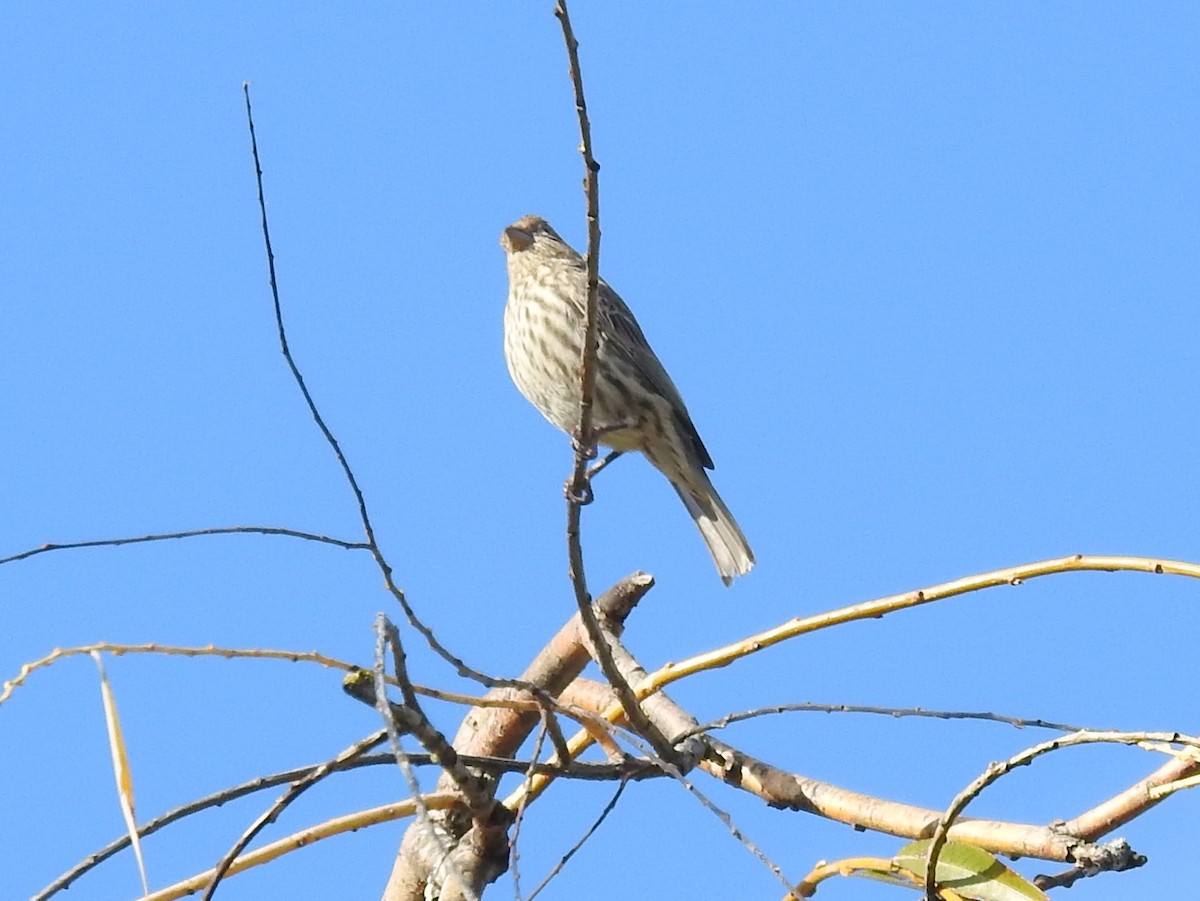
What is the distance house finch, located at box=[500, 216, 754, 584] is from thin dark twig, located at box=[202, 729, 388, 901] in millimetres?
3810

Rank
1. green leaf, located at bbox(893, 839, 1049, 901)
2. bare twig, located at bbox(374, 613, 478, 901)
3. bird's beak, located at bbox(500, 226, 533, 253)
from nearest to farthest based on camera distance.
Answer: bare twig, located at bbox(374, 613, 478, 901) → green leaf, located at bbox(893, 839, 1049, 901) → bird's beak, located at bbox(500, 226, 533, 253)

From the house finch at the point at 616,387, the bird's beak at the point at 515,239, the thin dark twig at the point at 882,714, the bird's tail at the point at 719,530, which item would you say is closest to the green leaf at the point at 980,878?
the thin dark twig at the point at 882,714

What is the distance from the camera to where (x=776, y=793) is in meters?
4.16

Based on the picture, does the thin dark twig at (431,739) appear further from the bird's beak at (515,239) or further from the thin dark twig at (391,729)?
the bird's beak at (515,239)

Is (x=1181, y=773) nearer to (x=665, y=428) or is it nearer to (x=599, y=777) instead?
(x=599, y=777)

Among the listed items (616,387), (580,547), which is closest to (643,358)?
(616,387)

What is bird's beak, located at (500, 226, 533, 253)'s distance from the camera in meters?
8.13

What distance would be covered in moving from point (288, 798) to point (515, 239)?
540 centimetres

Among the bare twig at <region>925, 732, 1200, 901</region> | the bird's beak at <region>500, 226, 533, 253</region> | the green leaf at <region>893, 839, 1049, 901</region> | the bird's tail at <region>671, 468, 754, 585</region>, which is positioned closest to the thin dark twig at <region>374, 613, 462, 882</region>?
the bare twig at <region>925, 732, 1200, 901</region>

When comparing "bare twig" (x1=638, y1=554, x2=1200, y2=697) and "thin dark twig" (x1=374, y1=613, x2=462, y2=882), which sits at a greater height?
"bare twig" (x1=638, y1=554, x2=1200, y2=697)

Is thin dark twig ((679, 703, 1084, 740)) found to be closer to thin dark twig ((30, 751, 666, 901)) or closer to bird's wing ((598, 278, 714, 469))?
thin dark twig ((30, 751, 666, 901))

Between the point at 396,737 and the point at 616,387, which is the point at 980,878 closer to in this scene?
the point at 396,737

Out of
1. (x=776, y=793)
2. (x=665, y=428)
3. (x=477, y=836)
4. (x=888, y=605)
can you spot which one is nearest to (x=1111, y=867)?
(x=888, y=605)

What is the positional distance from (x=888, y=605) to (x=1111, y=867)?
731 mm
